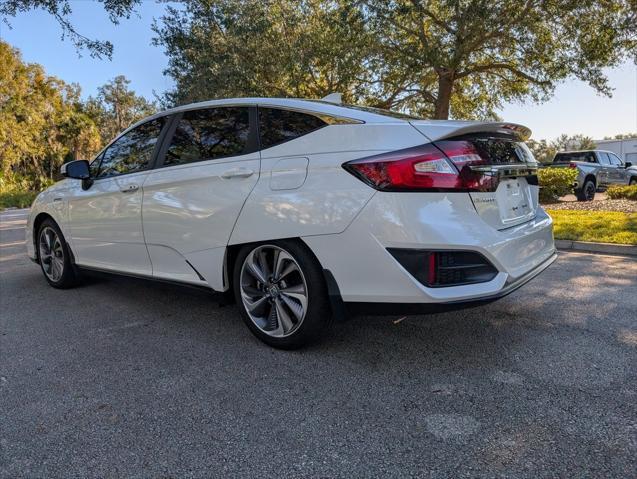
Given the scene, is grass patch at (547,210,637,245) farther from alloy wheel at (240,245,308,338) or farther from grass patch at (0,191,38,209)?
grass patch at (0,191,38,209)

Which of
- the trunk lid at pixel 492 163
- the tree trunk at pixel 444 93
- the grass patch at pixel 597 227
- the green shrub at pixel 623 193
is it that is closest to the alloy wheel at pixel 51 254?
the trunk lid at pixel 492 163

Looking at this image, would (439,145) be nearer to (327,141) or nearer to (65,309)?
(327,141)

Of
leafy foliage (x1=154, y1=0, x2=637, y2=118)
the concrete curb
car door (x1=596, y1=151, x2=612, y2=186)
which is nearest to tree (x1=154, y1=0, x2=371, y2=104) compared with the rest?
leafy foliage (x1=154, y1=0, x2=637, y2=118)

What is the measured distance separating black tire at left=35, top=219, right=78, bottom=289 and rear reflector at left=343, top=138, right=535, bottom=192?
11.6 ft

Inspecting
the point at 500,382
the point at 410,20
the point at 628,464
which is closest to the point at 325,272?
the point at 500,382

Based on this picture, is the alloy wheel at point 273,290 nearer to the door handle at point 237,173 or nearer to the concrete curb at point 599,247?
the door handle at point 237,173

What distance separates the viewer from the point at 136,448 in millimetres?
2076

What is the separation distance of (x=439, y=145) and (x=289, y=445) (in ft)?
5.53

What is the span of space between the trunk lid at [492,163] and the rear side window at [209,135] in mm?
1253

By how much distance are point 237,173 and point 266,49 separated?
12282mm

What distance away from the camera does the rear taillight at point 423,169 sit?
8.27 feet

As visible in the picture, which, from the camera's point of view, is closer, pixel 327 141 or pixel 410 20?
pixel 327 141

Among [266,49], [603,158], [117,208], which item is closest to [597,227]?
[117,208]

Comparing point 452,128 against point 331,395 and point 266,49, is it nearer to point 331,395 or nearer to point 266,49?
point 331,395
